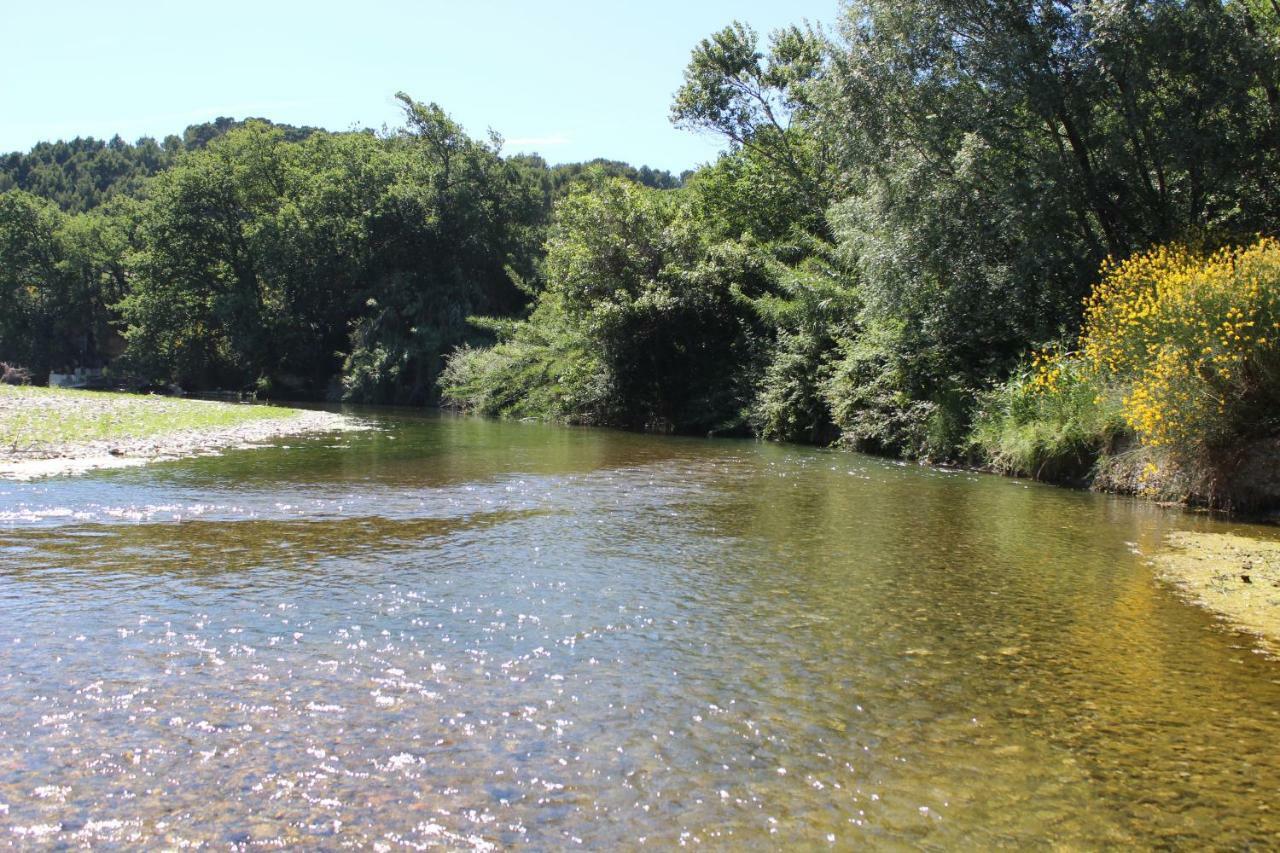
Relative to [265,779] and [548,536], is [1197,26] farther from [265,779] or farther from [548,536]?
[265,779]

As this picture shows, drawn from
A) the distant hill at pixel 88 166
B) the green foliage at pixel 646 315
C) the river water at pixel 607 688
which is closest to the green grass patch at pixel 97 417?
the river water at pixel 607 688

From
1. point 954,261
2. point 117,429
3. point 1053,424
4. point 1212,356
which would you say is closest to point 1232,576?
point 1212,356

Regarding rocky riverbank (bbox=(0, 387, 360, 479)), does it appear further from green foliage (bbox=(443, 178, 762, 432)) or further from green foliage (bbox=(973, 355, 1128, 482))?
green foliage (bbox=(973, 355, 1128, 482))

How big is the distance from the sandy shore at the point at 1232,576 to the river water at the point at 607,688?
301mm

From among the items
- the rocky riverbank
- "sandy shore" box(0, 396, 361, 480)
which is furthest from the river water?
the rocky riverbank

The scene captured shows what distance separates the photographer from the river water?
13.0 feet

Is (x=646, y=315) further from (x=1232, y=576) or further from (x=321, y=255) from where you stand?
(x=321, y=255)

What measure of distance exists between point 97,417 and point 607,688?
2173 centimetres

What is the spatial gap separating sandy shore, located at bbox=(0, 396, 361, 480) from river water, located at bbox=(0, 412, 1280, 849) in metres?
3.84

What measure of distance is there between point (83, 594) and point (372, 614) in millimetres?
2439

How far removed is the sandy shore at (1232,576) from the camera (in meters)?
7.21

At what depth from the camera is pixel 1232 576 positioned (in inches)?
345

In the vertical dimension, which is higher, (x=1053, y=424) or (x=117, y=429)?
(x=1053, y=424)

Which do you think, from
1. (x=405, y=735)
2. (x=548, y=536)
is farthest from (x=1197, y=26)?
(x=405, y=735)
